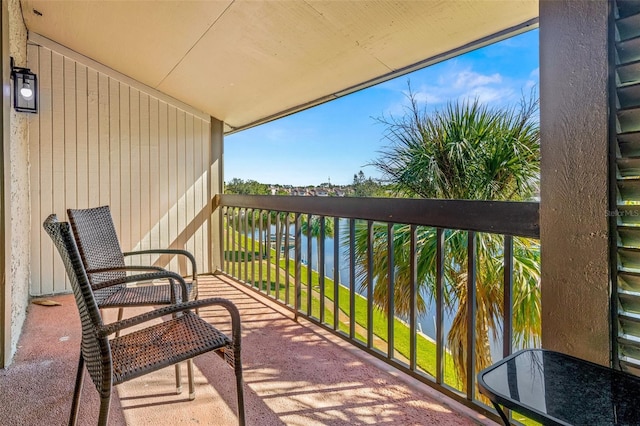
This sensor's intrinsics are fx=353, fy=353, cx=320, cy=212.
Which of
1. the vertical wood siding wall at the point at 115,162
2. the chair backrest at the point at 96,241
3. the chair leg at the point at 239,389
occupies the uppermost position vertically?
the vertical wood siding wall at the point at 115,162

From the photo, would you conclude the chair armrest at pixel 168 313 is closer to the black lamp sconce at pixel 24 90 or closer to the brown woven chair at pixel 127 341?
the brown woven chair at pixel 127 341

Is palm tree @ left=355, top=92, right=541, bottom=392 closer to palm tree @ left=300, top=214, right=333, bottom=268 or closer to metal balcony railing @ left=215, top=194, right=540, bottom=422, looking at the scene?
metal balcony railing @ left=215, top=194, right=540, bottom=422

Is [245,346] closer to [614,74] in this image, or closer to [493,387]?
[493,387]

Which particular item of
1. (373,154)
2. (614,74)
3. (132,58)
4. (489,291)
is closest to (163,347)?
(614,74)

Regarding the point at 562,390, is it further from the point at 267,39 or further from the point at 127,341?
the point at 267,39

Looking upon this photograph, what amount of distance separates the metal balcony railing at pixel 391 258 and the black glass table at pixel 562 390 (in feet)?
1.72

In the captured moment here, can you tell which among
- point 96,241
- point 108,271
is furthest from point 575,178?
point 96,241

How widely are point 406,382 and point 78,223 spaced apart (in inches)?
75.9

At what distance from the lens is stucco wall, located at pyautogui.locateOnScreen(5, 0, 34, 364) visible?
2.15 metres

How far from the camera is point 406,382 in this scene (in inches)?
74.0

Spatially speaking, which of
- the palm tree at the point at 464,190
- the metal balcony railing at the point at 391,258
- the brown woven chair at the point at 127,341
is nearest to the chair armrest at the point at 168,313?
the brown woven chair at the point at 127,341

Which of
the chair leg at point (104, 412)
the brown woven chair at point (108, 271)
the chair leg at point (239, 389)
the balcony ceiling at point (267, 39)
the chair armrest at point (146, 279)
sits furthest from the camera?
the balcony ceiling at point (267, 39)

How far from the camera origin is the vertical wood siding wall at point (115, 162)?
133 inches

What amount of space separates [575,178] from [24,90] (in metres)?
3.57
